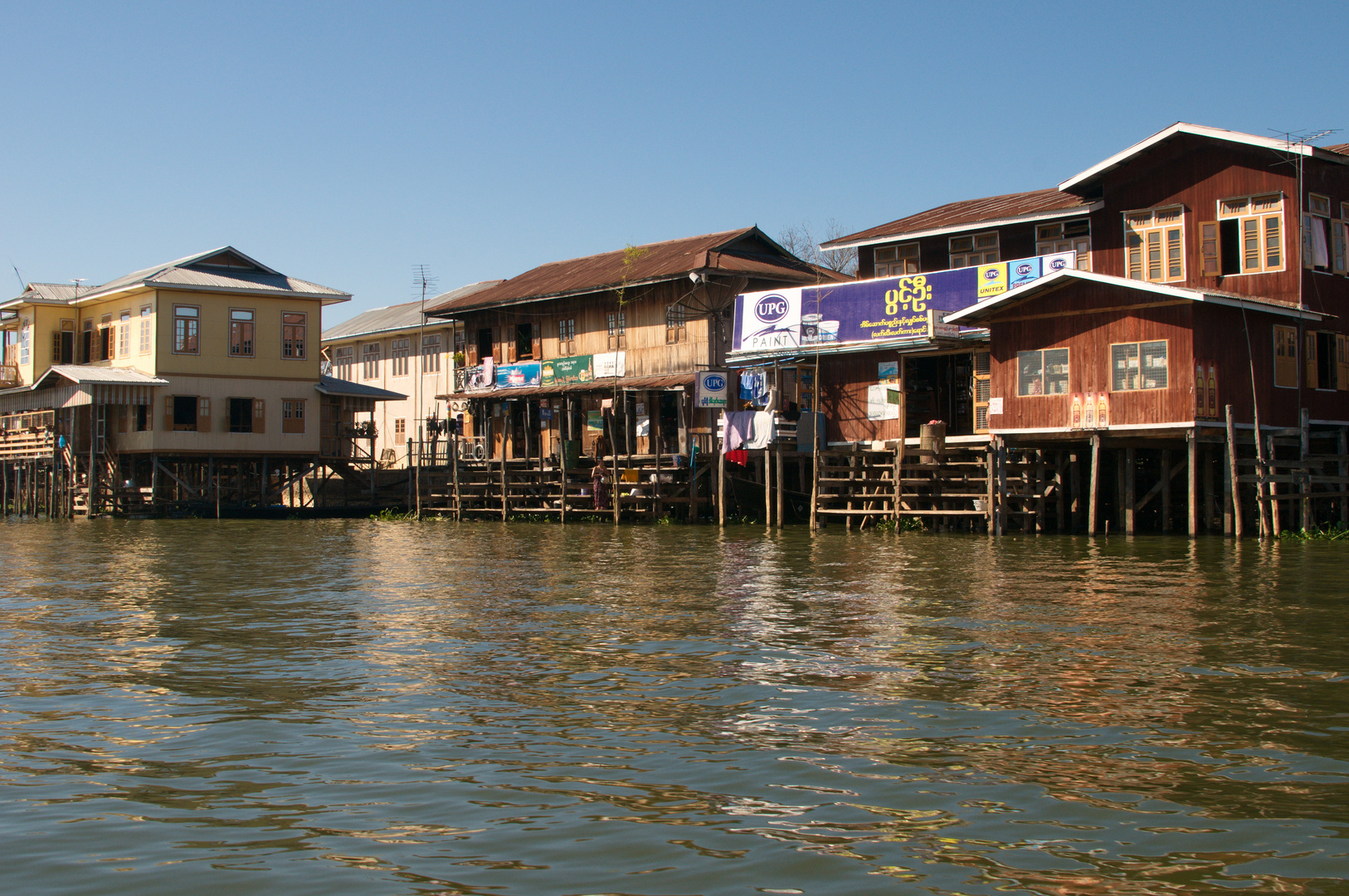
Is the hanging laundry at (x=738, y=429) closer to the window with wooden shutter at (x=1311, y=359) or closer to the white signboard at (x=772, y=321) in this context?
the white signboard at (x=772, y=321)

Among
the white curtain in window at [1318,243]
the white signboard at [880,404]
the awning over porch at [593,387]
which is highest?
the white curtain in window at [1318,243]

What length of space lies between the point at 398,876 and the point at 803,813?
A: 7.20ft

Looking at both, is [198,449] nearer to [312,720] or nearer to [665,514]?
Result: [665,514]

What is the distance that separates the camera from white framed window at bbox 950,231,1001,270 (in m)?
34.1

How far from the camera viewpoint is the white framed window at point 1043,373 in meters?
29.2

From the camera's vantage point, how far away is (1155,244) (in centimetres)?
3073

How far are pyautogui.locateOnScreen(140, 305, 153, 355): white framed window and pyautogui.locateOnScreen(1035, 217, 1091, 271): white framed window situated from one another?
3083cm

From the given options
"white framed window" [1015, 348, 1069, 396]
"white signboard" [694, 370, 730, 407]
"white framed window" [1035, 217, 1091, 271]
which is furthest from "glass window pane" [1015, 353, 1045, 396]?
"white signboard" [694, 370, 730, 407]

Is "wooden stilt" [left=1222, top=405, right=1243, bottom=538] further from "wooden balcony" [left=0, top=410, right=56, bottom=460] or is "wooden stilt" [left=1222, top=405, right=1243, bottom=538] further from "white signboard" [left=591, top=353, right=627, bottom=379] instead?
"wooden balcony" [left=0, top=410, right=56, bottom=460]

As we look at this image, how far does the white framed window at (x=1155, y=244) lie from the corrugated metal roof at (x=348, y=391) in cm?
2902

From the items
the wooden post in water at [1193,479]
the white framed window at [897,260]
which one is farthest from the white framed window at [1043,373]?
the white framed window at [897,260]

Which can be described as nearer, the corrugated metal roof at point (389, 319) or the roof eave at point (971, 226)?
the roof eave at point (971, 226)

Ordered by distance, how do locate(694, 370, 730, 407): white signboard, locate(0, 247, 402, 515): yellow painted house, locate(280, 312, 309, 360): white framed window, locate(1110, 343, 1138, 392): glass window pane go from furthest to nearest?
locate(280, 312, 309, 360): white framed window < locate(0, 247, 402, 515): yellow painted house < locate(694, 370, 730, 407): white signboard < locate(1110, 343, 1138, 392): glass window pane

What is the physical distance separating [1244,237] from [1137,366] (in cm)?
433
